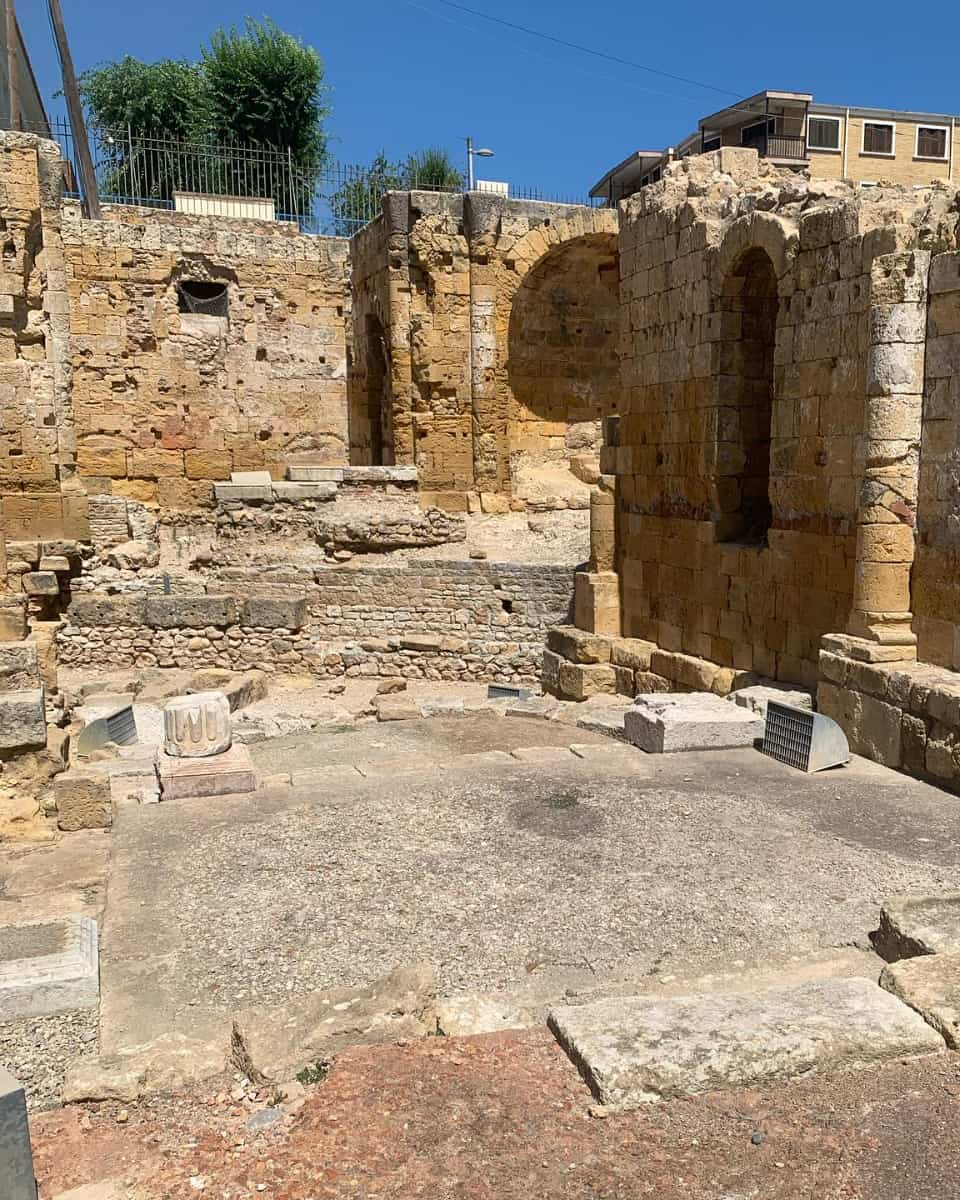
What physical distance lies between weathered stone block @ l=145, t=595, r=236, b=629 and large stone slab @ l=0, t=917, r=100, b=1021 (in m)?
10.7

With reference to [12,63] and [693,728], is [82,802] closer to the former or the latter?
[693,728]

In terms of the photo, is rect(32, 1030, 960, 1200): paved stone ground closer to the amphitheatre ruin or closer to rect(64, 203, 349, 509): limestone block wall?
the amphitheatre ruin

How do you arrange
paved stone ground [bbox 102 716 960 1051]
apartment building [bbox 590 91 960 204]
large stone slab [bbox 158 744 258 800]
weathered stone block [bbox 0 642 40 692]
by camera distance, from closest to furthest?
paved stone ground [bbox 102 716 960 1051]
weathered stone block [bbox 0 642 40 692]
large stone slab [bbox 158 744 258 800]
apartment building [bbox 590 91 960 204]

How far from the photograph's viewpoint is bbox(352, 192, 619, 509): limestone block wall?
17.9m

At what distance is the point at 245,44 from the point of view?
32.0 m

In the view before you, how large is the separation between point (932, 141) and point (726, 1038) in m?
40.0

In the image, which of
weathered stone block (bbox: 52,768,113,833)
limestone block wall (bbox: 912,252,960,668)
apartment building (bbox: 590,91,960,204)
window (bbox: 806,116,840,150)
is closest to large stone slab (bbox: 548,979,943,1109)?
weathered stone block (bbox: 52,768,113,833)

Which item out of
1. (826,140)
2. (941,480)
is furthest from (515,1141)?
(826,140)

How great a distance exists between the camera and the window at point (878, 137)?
3506 centimetres

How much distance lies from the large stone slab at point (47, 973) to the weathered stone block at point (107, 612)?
11026 millimetres

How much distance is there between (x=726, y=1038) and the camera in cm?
334

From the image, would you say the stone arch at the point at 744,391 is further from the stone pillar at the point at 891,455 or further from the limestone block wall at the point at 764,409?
the stone pillar at the point at 891,455

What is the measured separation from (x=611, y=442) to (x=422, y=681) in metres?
4.85

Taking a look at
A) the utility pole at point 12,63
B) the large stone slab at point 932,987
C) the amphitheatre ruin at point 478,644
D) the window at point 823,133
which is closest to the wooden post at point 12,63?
the utility pole at point 12,63
